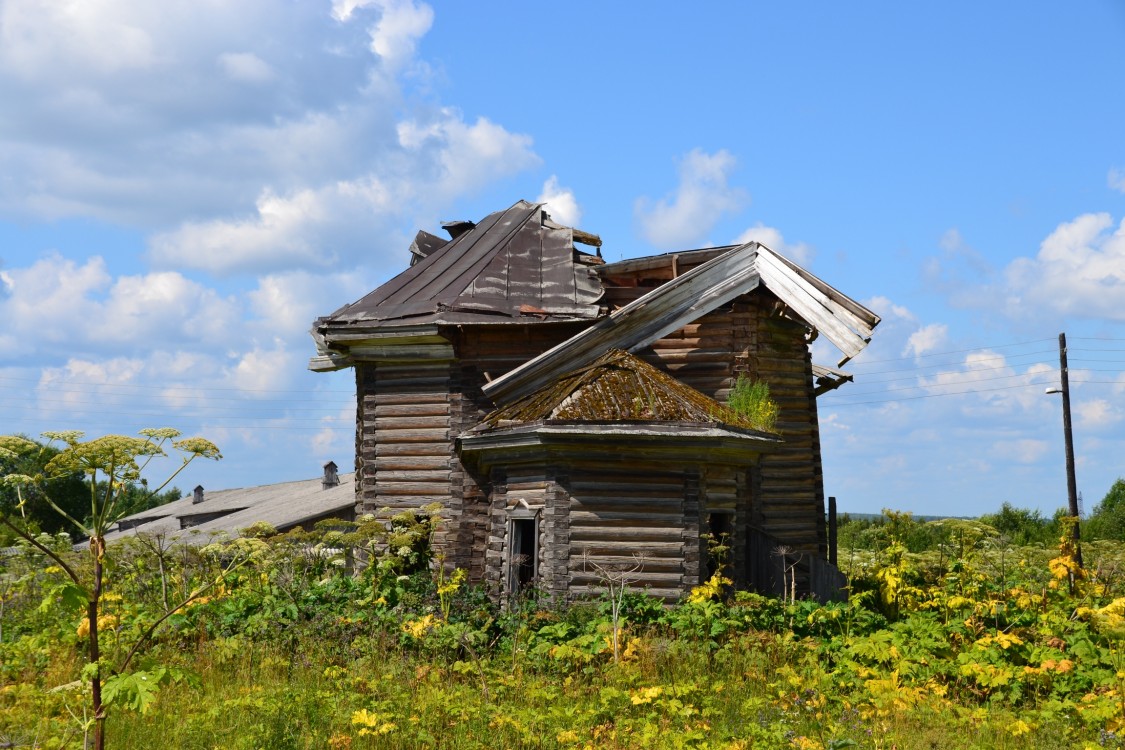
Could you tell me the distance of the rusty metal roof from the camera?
17562 mm

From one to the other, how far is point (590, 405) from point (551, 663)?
15.1 feet

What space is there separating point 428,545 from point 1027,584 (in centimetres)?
963

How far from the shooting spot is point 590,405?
48.5 ft

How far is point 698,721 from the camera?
28.8 ft

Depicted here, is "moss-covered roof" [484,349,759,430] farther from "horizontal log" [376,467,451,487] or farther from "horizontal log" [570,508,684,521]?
"horizontal log" [376,467,451,487]

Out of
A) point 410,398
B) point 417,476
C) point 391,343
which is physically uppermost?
point 391,343

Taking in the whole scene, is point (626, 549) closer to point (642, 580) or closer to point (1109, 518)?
point (642, 580)

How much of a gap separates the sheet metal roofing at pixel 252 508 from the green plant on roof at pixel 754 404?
1488 cm

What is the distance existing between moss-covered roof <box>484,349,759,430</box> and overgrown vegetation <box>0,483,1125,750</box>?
2.52 m

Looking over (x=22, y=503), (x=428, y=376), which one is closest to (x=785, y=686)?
(x=22, y=503)

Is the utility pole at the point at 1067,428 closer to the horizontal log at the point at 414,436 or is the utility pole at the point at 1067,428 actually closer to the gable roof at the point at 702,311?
the gable roof at the point at 702,311

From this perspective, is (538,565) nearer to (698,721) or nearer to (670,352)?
(670,352)

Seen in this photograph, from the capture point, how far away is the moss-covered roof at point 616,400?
574 inches

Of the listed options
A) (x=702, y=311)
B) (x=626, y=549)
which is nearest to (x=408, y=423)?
(x=626, y=549)
